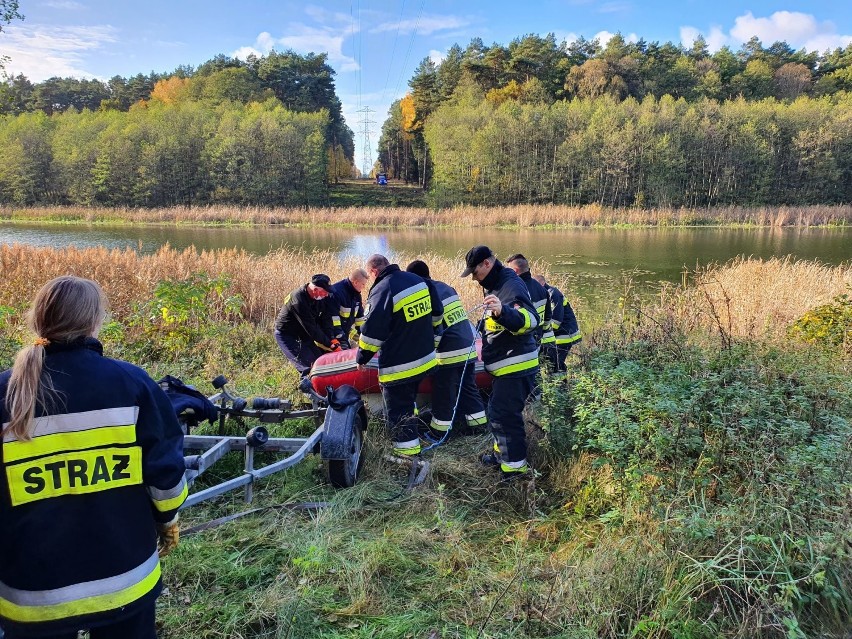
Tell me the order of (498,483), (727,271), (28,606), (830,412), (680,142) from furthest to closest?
(680,142)
(727,271)
(498,483)
(830,412)
(28,606)

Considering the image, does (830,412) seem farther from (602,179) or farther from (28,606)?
(602,179)

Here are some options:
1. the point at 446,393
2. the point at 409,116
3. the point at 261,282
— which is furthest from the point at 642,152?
the point at 446,393

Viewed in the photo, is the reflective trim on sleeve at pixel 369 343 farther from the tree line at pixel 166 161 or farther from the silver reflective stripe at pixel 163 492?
the tree line at pixel 166 161

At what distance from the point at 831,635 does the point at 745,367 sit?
2.14 m

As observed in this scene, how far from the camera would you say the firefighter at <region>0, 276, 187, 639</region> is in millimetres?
1542

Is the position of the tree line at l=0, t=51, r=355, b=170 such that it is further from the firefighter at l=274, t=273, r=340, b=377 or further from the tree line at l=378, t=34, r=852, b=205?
the firefighter at l=274, t=273, r=340, b=377

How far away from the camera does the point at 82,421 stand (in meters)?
1.57

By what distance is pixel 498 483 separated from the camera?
13.6 ft

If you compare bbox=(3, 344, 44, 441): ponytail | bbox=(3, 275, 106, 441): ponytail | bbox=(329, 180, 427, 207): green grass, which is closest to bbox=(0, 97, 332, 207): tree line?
bbox=(329, 180, 427, 207): green grass

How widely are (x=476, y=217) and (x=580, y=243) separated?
1219 cm

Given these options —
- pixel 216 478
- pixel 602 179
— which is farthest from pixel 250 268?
pixel 602 179

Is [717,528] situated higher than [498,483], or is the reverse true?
[717,528]

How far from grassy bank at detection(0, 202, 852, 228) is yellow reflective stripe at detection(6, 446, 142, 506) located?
1325 inches

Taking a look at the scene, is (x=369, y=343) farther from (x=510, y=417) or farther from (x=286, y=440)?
(x=510, y=417)
